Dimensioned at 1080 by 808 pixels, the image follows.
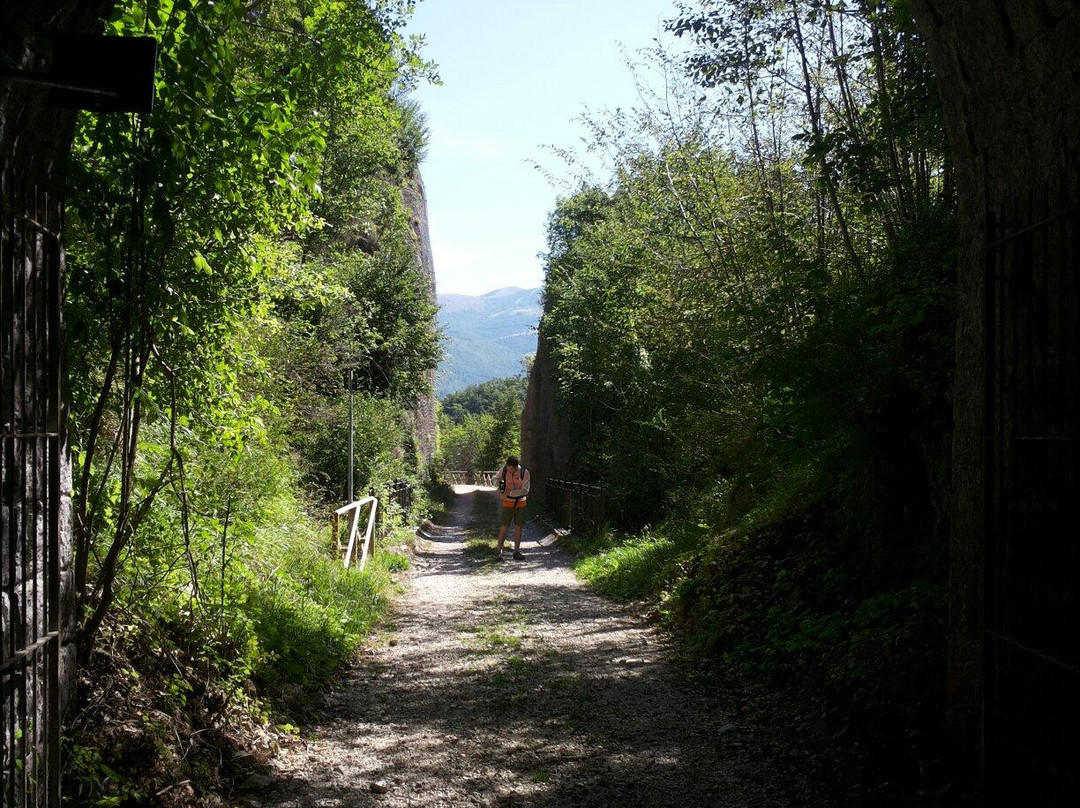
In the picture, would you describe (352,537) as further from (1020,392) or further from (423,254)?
(423,254)

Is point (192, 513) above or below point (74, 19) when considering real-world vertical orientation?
below

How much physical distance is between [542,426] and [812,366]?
27204 mm

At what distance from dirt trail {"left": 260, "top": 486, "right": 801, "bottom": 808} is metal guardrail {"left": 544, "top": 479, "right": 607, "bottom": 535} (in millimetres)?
7887

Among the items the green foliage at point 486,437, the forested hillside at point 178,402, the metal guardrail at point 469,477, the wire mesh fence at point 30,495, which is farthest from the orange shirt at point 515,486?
the metal guardrail at point 469,477

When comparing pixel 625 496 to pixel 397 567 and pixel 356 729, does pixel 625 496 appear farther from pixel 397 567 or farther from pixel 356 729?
pixel 356 729

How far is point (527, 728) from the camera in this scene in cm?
550

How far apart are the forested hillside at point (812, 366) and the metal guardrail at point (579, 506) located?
2798 millimetres

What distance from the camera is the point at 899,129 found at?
23.3 ft

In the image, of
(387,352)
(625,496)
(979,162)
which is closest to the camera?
(979,162)

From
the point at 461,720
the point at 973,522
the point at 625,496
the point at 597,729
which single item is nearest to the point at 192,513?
the point at 461,720

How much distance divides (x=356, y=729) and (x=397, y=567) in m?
8.07

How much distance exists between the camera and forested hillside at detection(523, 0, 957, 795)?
5732 mm

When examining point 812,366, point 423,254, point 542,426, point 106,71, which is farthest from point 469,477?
point 106,71

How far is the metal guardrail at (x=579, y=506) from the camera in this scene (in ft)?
56.5
